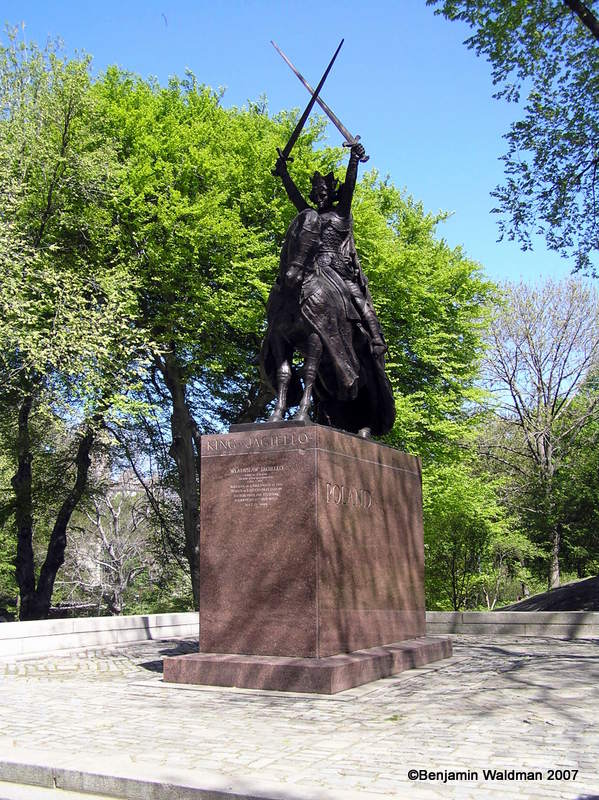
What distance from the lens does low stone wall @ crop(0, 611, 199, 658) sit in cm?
1274

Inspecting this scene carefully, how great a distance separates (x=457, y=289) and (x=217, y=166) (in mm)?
8057

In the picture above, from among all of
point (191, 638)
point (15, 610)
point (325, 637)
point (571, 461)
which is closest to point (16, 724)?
point (325, 637)

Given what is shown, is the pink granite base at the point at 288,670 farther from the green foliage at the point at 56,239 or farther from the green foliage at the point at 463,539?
the green foliage at the point at 463,539

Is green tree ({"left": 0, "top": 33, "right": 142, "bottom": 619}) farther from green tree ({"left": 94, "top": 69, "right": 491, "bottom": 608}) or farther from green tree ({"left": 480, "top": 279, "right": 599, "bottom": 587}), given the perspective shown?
green tree ({"left": 480, "top": 279, "right": 599, "bottom": 587})

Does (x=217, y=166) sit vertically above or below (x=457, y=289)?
above

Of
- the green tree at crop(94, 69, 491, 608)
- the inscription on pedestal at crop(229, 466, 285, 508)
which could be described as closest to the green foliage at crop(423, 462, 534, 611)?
the green tree at crop(94, 69, 491, 608)

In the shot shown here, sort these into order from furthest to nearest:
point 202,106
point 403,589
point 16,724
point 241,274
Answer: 1. point 202,106
2. point 241,274
3. point 403,589
4. point 16,724

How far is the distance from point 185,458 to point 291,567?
46.2 ft

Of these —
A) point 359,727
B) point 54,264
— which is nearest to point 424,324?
point 54,264

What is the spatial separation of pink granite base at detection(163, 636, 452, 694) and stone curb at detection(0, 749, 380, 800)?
9.44 feet

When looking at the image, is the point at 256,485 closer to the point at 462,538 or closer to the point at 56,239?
the point at 56,239

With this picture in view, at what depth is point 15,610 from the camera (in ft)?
135

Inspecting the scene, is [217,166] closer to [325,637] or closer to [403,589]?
[403,589]

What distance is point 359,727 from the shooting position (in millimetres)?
6148
